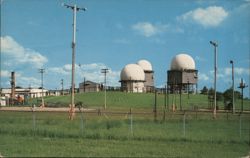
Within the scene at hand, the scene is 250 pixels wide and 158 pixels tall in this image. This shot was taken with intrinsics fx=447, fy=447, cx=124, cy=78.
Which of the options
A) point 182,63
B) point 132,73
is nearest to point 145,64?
point 132,73

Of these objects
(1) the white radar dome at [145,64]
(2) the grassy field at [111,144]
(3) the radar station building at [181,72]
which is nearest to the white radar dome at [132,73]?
(3) the radar station building at [181,72]

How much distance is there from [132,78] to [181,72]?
12036 millimetres

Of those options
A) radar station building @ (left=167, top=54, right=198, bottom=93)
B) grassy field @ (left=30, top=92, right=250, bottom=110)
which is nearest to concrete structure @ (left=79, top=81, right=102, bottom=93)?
radar station building @ (left=167, top=54, right=198, bottom=93)

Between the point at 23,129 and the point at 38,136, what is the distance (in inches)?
75.6

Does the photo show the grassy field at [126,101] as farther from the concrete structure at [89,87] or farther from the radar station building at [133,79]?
the concrete structure at [89,87]

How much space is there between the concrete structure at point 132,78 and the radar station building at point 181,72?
24.2 feet

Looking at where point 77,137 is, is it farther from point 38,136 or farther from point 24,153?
point 24,153

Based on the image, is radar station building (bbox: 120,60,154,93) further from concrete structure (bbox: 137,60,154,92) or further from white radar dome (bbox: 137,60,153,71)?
white radar dome (bbox: 137,60,153,71)

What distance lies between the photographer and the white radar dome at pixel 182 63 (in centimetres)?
9624

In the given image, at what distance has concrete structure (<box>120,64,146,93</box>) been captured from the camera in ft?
335

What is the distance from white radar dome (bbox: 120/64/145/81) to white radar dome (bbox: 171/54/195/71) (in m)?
9.03

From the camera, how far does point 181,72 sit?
9625 cm

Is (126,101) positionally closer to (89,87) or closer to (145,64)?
(145,64)

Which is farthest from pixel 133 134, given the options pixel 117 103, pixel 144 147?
pixel 117 103
